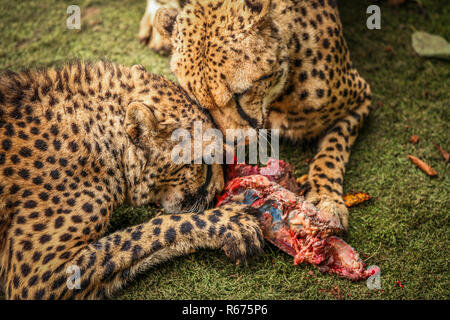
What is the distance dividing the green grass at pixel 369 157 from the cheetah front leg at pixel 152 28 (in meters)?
0.12

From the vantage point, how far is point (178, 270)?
2.95 metres

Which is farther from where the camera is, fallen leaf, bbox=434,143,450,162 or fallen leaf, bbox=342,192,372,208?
fallen leaf, bbox=434,143,450,162

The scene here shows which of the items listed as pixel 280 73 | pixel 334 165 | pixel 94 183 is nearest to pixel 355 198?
pixel 334 165

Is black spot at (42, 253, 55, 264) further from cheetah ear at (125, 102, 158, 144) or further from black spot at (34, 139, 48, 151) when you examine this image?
cheetah ear at (125, 102, 158, 144)

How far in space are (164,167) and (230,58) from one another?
91 cm

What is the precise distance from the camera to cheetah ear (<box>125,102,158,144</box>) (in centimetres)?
277

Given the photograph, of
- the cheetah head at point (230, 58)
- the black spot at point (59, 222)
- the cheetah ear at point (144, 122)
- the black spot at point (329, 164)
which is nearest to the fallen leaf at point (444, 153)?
the black spot at point (329, 164)

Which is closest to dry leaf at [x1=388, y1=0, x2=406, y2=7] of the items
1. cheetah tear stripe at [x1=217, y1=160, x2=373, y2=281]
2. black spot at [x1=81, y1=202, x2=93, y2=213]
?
cheetah tear stripe at [x1=217, y1=160, x2=373, y2=281]

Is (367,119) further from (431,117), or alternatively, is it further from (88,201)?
(88,201)

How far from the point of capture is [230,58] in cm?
304

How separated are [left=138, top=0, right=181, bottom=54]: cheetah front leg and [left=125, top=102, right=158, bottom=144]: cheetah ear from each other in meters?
2.21

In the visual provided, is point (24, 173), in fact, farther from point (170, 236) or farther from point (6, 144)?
point (170, 236)
